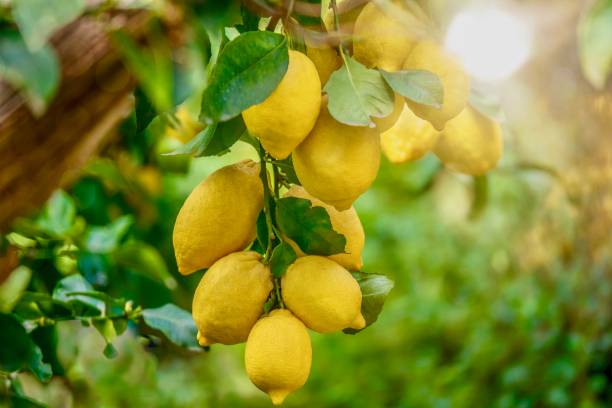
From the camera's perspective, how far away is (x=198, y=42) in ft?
1.83

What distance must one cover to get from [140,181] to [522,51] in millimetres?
1788

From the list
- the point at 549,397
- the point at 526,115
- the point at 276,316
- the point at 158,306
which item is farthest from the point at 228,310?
the point at 526,115

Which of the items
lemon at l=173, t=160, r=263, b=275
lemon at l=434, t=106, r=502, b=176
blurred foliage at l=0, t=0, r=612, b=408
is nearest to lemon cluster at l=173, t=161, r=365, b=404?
lemon at l=173, t=160, r=263, b=275

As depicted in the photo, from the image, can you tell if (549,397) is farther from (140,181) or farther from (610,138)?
(140,181)

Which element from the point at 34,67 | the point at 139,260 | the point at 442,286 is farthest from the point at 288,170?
the point at 442,286

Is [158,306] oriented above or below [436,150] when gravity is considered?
below

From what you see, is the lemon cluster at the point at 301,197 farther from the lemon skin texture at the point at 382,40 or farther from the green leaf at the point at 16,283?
the green leaf at the point at 16,283

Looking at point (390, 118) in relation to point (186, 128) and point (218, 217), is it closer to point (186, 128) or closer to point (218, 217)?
point (218, 217)

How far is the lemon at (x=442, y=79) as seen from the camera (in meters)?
0.50

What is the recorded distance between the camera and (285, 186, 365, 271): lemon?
0.54 m

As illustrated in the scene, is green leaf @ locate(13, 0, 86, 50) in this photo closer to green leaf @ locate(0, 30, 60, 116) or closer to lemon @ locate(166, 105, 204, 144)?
green leaf @ locate(0, 30, 60, 116)

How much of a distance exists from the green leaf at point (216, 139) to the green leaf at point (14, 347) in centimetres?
26

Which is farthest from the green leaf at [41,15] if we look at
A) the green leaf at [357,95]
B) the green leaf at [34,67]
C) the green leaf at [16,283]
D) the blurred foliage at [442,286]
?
the blurred foliage at [442,286]

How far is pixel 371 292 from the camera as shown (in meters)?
0.55
